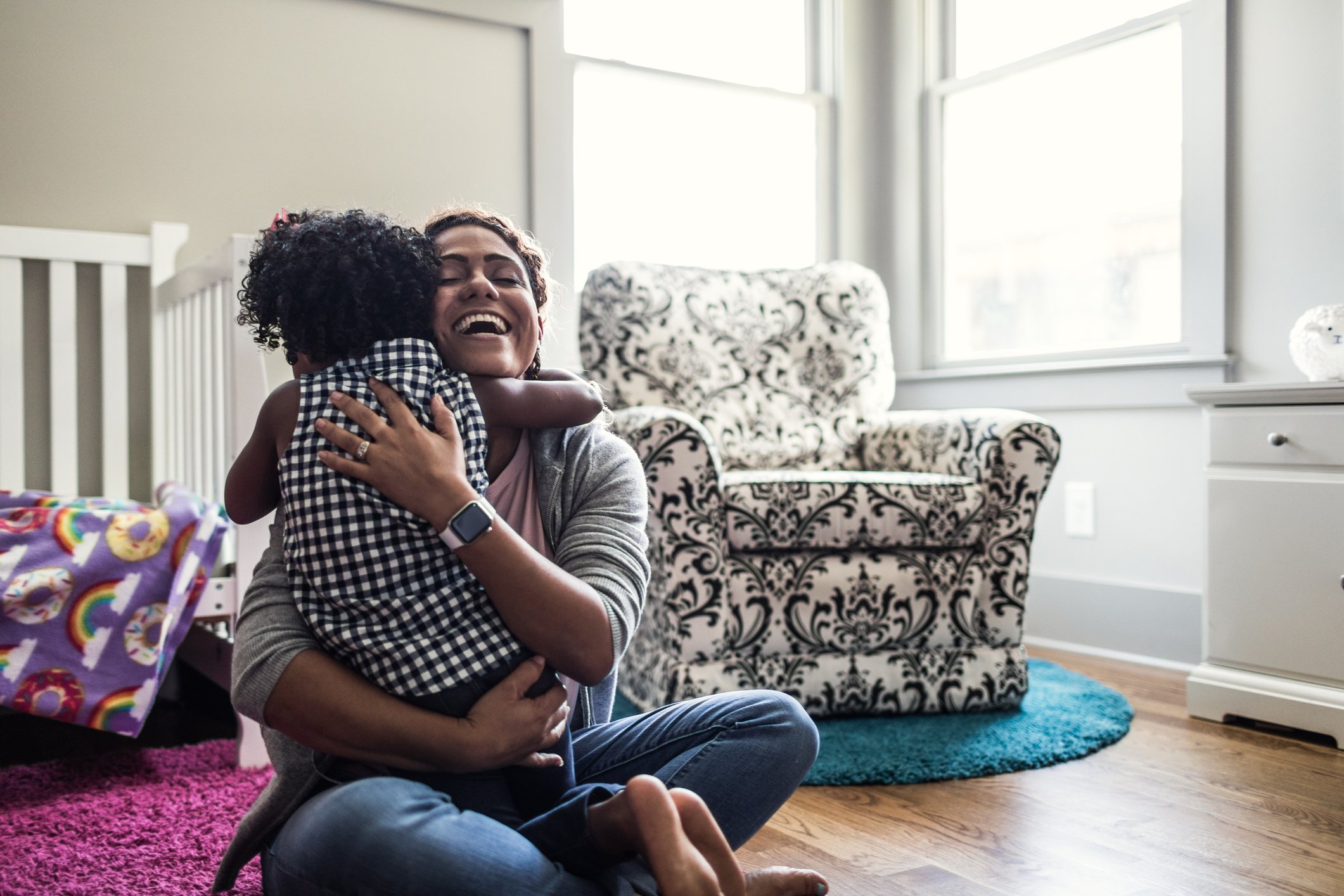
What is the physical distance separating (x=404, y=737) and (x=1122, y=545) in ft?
7.37

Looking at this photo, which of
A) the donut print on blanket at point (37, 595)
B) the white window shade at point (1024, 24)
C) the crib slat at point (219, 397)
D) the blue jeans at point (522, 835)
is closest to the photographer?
the blue jeans at point (522, 835)

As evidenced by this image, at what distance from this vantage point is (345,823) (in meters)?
0.78

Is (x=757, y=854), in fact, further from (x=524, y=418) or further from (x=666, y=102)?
(x=666, y=102)

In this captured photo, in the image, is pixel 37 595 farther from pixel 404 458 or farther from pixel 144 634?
pixel 404 458

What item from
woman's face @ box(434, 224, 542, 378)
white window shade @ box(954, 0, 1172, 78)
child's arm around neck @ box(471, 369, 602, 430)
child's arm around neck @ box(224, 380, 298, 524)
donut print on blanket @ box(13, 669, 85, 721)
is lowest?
donut print on blanket @ box(13, 669, 85, 721)

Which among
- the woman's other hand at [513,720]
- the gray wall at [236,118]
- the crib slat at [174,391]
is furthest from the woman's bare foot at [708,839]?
the gray wall at [236,118]

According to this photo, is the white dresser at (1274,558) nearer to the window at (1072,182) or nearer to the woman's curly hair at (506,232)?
the window at (1072,182)

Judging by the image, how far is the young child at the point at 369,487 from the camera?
84 cm

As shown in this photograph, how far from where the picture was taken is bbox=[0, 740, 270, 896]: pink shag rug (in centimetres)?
121

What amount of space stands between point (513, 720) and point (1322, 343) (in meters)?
1.78

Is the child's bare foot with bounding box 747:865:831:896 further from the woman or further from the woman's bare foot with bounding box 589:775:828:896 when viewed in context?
the woman's bare foot with bounding box 589:775:828:896

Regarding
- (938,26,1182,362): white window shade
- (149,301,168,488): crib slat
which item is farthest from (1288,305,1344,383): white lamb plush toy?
(149,301,168,488): crib slat

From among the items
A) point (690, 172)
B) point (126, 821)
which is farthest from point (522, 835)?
point (690, 172)

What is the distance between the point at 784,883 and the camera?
0.96m
